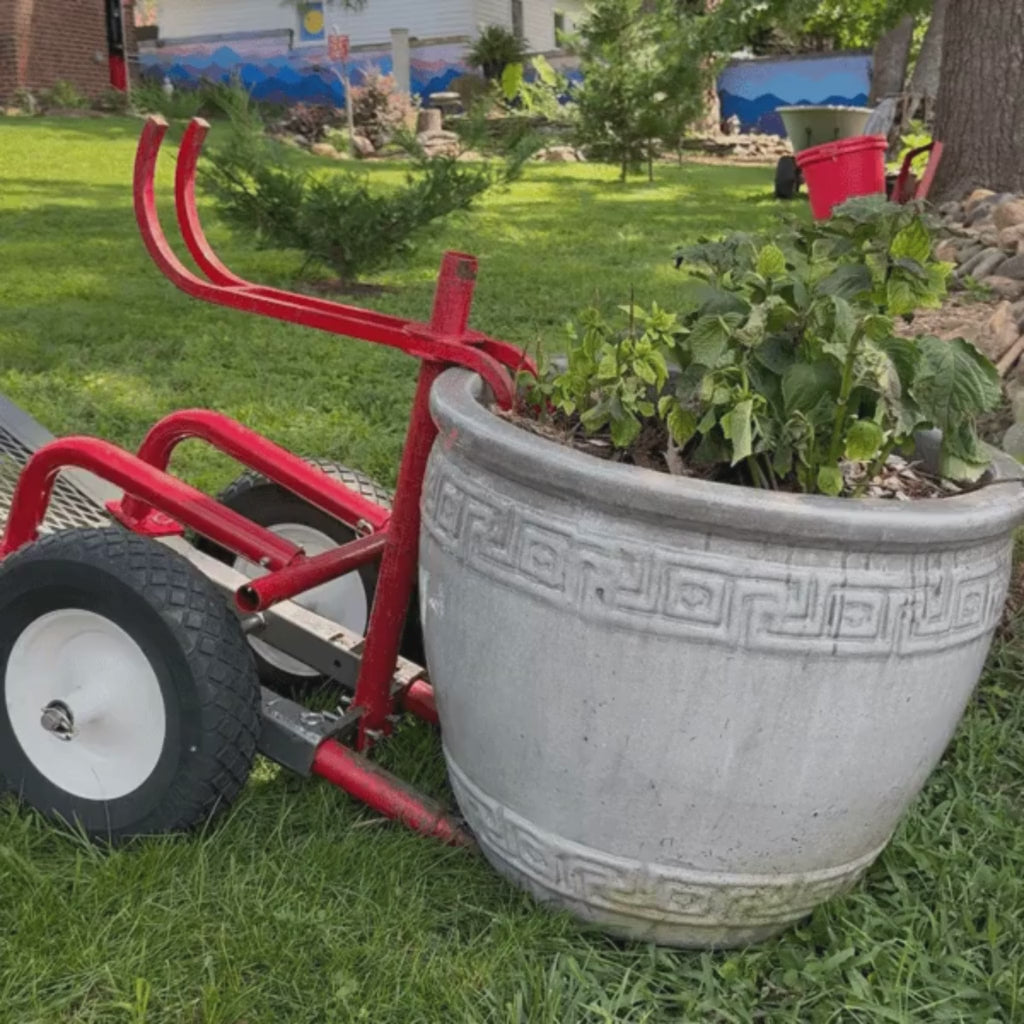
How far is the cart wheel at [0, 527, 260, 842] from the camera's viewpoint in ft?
5.91

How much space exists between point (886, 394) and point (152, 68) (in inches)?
1074

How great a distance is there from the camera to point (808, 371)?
5.10 ft

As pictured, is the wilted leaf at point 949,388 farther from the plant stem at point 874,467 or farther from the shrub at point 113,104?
the shrub at point 113,104

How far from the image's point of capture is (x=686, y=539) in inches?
55.5

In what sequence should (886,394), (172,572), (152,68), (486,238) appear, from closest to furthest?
(886,394) < (172,572) < (486,238) < (152,68)

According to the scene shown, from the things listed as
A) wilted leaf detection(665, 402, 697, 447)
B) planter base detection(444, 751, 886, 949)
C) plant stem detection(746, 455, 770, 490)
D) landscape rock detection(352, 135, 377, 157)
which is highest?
wilted leaf detection(665, 402, 697, 447)

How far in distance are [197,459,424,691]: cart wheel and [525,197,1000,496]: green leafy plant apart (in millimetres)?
917

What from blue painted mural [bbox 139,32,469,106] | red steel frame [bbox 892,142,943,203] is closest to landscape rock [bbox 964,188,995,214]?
red steel frame [bbox 892,142,943,203]

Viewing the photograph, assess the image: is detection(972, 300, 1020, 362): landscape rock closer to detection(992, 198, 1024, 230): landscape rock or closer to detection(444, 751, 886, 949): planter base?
detection(992, 198, 1024, 230): landscape rock

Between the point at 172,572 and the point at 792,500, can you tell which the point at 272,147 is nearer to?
the point at 172,572

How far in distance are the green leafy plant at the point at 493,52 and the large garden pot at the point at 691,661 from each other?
2219cm

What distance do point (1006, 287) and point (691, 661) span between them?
14.6 feet

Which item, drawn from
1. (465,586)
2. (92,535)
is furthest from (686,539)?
(92,535)

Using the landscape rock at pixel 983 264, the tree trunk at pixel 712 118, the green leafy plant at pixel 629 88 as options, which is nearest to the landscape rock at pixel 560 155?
the green leafy plant at pixel 629 88
